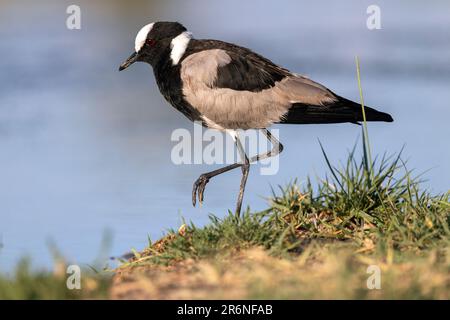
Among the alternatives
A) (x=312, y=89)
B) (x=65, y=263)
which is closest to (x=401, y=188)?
(x=312, y=89)

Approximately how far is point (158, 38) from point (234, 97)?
1.02 meters

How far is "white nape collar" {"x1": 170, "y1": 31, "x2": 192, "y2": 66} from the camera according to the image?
22.4 ft

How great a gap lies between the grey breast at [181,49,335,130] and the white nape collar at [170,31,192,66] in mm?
167

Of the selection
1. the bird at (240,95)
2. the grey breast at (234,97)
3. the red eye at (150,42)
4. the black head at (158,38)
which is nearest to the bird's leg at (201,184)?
the bird at (240,95)

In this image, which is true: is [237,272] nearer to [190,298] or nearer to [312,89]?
[190,298]

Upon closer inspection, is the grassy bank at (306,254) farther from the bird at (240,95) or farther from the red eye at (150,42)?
the red eye at (150,42)

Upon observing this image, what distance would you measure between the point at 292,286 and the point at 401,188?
193 cm

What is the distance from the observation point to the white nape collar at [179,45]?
684 cm

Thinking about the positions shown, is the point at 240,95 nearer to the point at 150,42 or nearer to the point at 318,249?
the point at 150,42

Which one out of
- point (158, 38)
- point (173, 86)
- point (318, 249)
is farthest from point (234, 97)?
point (318, 249)

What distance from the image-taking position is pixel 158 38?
714 cm

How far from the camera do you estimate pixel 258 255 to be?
479cm

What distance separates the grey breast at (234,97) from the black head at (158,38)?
17.6 inches
